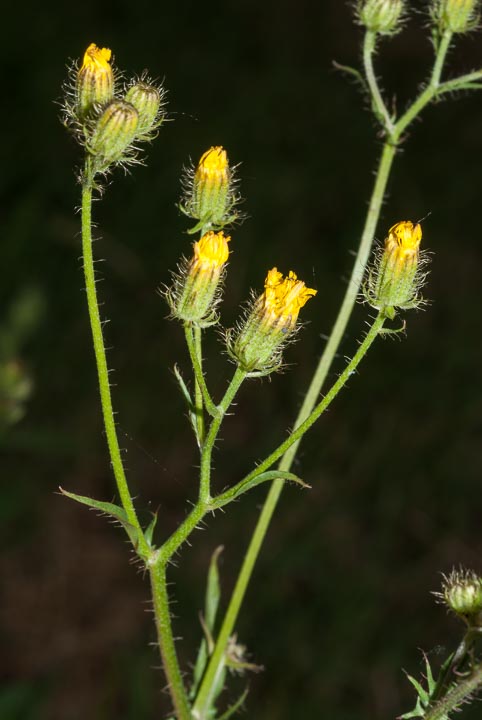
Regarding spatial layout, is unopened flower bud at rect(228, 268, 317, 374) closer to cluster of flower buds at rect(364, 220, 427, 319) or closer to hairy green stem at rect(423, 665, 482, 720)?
cluster of flower buds at rect(364, 220, 427, 319)

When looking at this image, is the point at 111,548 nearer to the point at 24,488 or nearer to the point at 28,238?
the point at 24,488

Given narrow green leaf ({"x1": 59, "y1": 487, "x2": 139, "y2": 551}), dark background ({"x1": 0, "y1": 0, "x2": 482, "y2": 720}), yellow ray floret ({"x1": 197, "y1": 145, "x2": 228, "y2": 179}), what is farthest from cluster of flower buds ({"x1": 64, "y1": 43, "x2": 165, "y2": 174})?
dark background ({"x1": 0, "y1": 0, "x2": 482, "y2": 720})

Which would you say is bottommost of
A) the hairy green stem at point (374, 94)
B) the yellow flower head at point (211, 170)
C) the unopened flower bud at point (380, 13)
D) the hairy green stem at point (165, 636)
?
the hairy green stem at point (165, 636)

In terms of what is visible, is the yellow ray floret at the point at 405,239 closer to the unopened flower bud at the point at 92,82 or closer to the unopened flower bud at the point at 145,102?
the unopened flower bud at the point at 145,102

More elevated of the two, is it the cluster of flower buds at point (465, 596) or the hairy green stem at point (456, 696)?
the cluster of flower buds at point (465, 596)

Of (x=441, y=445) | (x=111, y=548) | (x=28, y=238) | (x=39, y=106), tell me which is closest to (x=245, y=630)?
(x=111, y=548)

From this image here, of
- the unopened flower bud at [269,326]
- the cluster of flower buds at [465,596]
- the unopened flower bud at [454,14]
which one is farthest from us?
the unopened flower bud at [454,14]

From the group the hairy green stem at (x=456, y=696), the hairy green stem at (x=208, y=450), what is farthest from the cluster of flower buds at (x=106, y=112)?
the hairy green stem at (x=456, y=696)
